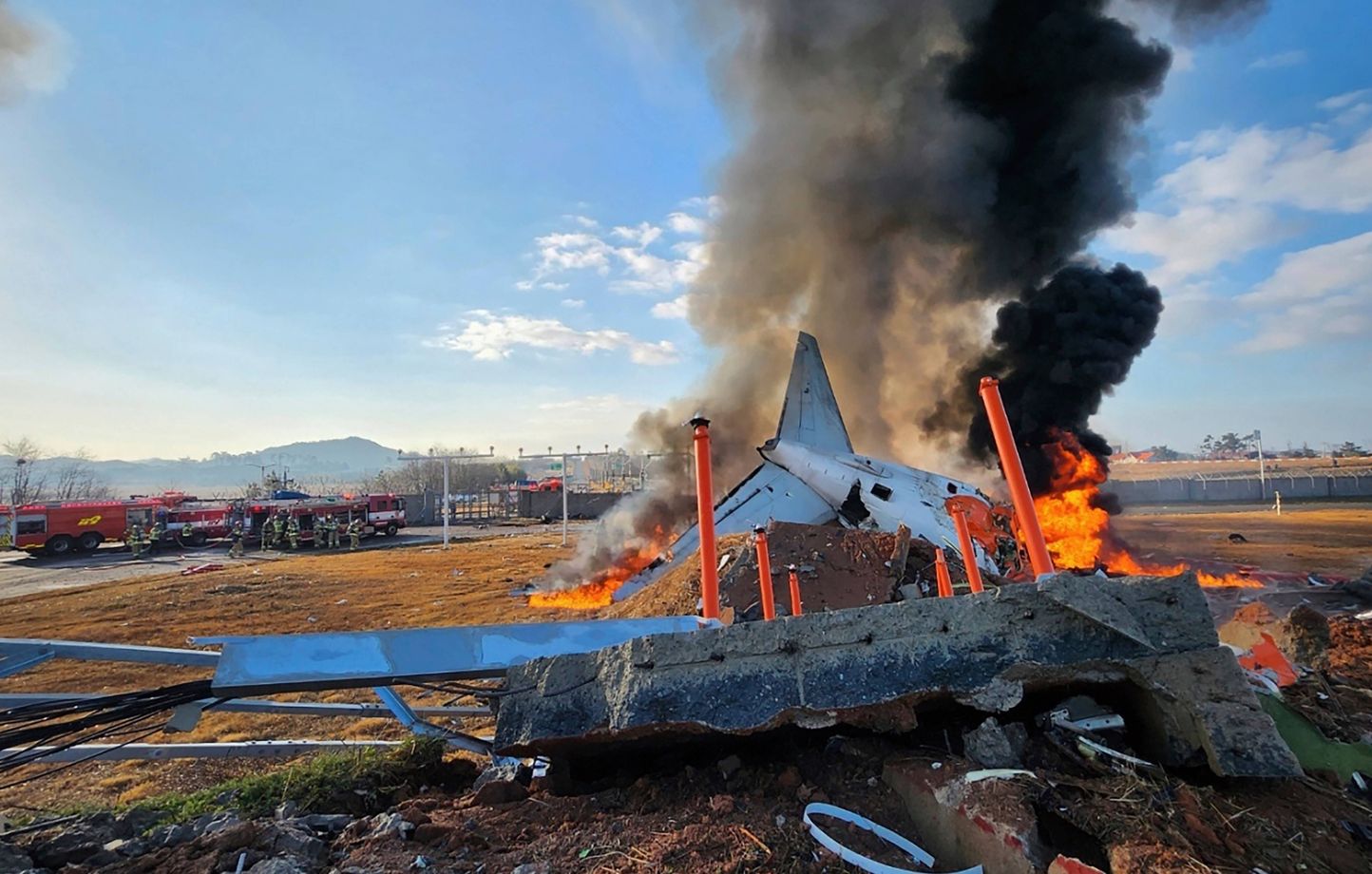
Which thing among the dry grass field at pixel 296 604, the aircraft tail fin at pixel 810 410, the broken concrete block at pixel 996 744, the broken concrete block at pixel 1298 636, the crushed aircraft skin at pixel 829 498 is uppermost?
the aircraft tail fin at pixel 810 410

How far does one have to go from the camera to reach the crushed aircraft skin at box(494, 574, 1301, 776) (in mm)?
2512

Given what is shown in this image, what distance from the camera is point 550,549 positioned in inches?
989

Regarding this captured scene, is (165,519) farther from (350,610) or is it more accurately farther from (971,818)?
(971,818)

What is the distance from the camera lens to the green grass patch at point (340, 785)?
11.3ft

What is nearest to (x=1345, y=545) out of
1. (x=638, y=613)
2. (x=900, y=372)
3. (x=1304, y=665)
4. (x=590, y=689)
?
(x=900, y=372)

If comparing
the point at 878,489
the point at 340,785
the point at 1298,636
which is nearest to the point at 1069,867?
the point at 340,785

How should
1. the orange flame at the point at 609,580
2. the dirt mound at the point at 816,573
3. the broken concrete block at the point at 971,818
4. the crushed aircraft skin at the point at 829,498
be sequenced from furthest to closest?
the orange flame at the point at 609,580, the crushed aircraft skin at the point at 829,498, the dirt mound at the point at 816,573, the broken concrete block at the point at 971,818

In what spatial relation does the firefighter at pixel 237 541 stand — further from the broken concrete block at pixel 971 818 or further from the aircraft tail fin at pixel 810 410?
the broken concrete block at pixel 971 818

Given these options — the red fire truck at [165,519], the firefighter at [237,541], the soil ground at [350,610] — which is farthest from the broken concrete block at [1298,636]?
the red fire truck at [165,519]

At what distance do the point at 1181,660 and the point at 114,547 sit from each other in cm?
4040

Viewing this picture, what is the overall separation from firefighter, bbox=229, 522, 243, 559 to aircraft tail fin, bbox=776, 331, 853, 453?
22555 millimetres

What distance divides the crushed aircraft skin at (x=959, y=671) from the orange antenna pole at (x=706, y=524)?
0.90 m

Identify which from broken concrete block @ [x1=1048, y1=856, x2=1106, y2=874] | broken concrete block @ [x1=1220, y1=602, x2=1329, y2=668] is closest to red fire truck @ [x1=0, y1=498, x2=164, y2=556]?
broken concrete block @ [x1=1048, y1=856, x2=1106, y2=874]

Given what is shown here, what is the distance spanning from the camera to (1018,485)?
10.9ft
